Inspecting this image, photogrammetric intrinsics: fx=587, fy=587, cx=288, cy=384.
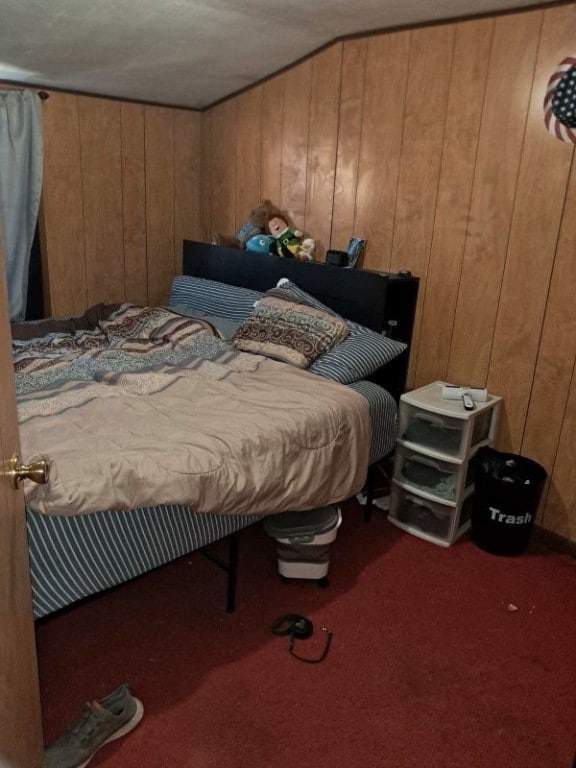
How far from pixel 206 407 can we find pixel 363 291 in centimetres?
111

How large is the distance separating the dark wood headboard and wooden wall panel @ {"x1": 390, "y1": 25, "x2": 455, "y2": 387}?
0.23 feet

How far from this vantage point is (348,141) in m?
2.99

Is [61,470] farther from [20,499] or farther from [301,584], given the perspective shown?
[301,584]

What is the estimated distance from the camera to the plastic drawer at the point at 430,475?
99.3 inches

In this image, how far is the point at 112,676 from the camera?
1.81 meters

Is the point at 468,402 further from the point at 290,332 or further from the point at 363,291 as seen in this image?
the point at 290,332

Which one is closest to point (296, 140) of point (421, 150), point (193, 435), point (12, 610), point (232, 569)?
point (421, 150)

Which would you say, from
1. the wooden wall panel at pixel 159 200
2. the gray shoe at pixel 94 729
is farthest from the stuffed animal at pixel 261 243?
→ the gray shoe at pixel 94 729

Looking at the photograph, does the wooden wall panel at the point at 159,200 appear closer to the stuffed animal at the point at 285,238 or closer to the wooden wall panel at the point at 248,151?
the wooden wall panel at the point at 248,151

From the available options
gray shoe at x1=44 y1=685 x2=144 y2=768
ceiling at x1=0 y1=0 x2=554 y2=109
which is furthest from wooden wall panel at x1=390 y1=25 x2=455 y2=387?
gray shoe at x1=44 y1=685 x2=144 y2=768

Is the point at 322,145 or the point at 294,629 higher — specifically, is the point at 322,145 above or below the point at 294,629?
Answer: above

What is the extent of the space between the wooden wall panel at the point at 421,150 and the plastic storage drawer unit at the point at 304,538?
1081 millimetres

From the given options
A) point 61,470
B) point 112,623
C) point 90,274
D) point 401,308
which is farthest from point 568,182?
point 90,274

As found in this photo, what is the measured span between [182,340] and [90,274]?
124 cm
